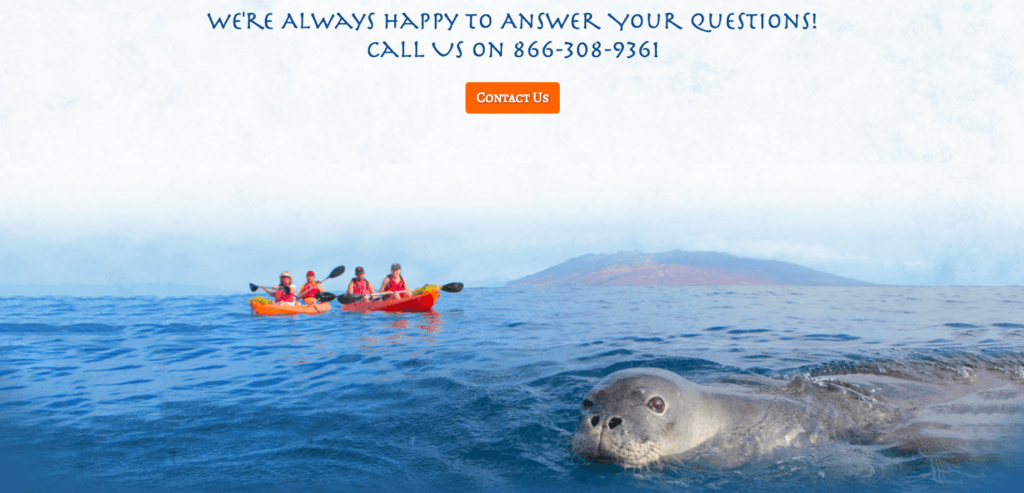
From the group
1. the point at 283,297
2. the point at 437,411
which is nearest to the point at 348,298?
the point at 283,297

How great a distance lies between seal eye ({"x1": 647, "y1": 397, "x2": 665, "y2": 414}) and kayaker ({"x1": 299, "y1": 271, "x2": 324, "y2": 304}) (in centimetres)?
1787

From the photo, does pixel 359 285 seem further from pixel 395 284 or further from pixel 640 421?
pixel 640 421

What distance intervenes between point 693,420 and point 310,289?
60.5 ft

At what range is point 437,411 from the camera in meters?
5.86

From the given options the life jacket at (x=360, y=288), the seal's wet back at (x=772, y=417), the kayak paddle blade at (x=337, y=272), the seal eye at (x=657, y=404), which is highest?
the kayak paddle blade at (x=337, y=272)

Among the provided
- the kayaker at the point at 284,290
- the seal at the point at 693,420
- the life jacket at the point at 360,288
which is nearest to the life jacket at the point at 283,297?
the kayaker at the point at 284,290

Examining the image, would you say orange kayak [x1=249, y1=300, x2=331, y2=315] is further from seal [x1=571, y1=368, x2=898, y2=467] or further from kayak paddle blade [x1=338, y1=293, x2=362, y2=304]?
seal [x1=571, y1=368, x2=898, y2=467]

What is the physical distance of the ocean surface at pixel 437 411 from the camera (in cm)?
411

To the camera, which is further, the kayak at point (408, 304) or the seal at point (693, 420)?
the kayak at point (408, 304)

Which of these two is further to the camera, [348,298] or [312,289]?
[312,289]

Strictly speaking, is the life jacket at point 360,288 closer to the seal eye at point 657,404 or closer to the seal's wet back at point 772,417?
the seal's wet back at point 772,417

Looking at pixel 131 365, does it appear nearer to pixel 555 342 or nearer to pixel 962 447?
pixel 555 342

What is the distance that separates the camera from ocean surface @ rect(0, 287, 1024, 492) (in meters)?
4.11

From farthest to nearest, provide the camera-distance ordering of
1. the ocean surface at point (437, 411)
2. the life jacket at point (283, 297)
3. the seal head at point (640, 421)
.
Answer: the life jacket at point (283, 297) → the ocean surface at point (437, 411) → the seal head at point (640, 421)
